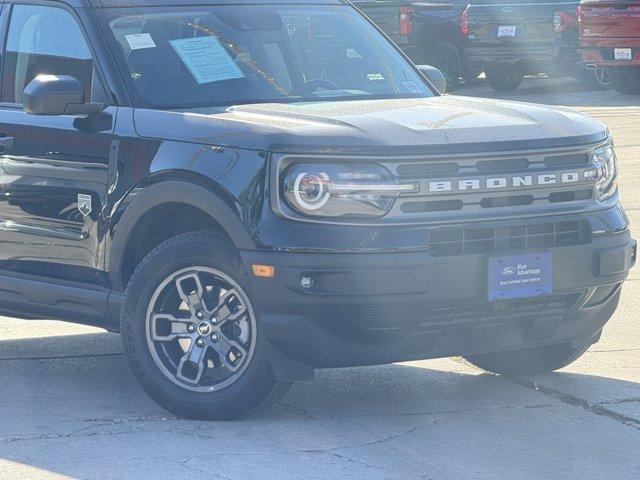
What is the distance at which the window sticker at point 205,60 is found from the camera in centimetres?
629

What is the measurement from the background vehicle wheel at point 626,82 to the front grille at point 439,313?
16.0 meters

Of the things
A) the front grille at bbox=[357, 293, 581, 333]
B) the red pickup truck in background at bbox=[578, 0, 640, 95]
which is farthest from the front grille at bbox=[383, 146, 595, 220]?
the red pickup truck in background at bbox=[578, 0, 640, 95]

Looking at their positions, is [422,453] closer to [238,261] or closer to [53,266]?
[238,261]

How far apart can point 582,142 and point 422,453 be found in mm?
1381

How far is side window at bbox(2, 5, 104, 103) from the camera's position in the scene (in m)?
6.36

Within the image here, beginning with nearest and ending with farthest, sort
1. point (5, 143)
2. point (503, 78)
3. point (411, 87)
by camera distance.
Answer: point (5, 143) → point (411, 87) → point (503, 78)

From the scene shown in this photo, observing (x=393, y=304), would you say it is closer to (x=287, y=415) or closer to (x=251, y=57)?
(x=287, y=415)

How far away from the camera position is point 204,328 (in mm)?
A: 5715

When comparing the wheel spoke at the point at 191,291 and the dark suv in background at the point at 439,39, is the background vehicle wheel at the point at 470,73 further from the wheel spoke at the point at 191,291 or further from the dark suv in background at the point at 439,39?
the wheel spoke at the point at 191,291

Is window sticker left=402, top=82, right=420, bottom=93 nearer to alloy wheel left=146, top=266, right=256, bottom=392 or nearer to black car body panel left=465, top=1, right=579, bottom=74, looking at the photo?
alloy wheel left=146, top=266, right=256, bottom=392

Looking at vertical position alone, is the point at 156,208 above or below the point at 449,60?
above

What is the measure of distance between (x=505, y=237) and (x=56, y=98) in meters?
1.89

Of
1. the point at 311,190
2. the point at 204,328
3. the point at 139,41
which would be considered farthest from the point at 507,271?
the point at 139,41

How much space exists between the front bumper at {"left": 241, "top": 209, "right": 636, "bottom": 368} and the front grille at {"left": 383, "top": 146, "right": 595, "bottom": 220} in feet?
0.59
